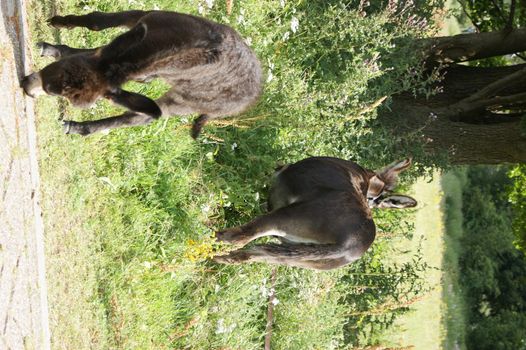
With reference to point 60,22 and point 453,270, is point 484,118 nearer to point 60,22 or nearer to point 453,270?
point 60,22

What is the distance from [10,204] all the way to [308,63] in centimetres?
591

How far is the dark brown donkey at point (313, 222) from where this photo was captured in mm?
7414

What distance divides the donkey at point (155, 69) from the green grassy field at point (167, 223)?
2.37ft

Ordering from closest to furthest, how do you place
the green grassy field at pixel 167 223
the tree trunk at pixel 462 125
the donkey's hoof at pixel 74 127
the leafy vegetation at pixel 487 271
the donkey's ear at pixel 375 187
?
the donkey's hoof at pixel 74 127
the green grassy field at pixel 167 223
the donkey's ear at pixel 375 187
the tree trunk at pixel 462 125
the leafy vegetation at pixel 487 271

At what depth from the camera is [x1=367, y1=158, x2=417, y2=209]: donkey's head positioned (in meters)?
8.55

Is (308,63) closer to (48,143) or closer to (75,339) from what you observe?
(48,143)

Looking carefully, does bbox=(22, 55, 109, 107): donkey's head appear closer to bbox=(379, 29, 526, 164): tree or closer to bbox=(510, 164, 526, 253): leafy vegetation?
bbox=(379, 29, 526, 164): tree

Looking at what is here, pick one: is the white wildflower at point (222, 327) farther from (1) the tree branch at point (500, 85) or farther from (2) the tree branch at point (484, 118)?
(1) the tree branch at point (500, 85)

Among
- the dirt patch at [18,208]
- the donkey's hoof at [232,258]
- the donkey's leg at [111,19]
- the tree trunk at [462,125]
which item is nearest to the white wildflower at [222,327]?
the donkey's hoof at [232,258]

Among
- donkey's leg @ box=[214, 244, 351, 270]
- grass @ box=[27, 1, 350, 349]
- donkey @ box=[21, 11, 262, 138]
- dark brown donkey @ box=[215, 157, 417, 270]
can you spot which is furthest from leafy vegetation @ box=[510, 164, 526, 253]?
donkey @ box=[21, 11, 262, 138]

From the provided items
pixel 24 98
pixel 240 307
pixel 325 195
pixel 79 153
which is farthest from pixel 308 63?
pixel 24 98

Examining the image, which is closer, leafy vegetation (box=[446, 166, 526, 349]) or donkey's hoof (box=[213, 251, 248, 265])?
donkey's hoof (box=[213, 251, 248, 265])

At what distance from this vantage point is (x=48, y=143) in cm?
609

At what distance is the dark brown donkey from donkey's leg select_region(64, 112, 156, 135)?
2.35 m
